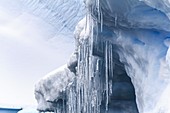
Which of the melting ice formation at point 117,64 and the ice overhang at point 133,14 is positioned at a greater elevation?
the ice overhang at point 133,14

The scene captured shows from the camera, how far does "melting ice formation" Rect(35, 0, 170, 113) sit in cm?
308

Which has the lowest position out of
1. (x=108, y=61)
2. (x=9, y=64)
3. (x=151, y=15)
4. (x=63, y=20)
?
(x=108, y=61)

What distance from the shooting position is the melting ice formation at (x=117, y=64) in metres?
3.08

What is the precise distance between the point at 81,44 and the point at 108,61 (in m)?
0.39

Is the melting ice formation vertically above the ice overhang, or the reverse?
the ice overhang

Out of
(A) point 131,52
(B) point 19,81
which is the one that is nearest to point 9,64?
(B) point 19,81

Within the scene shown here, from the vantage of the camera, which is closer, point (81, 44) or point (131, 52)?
point (131, 52)

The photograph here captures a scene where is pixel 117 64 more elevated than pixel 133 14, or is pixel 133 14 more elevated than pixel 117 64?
pixel 133 14

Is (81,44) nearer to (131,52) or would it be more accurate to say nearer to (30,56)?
(131,52)

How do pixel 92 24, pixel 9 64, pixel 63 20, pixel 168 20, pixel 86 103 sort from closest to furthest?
1. pixel 168 20
2. pixel 92 24
3. pixel 86 103
4. pixel 63 20
5. pixel 9 64

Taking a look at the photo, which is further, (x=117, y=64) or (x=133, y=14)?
(x=117, y=64)

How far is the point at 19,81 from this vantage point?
16562 mm

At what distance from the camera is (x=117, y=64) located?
173 inches

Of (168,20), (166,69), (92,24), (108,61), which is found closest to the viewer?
(166,69)
